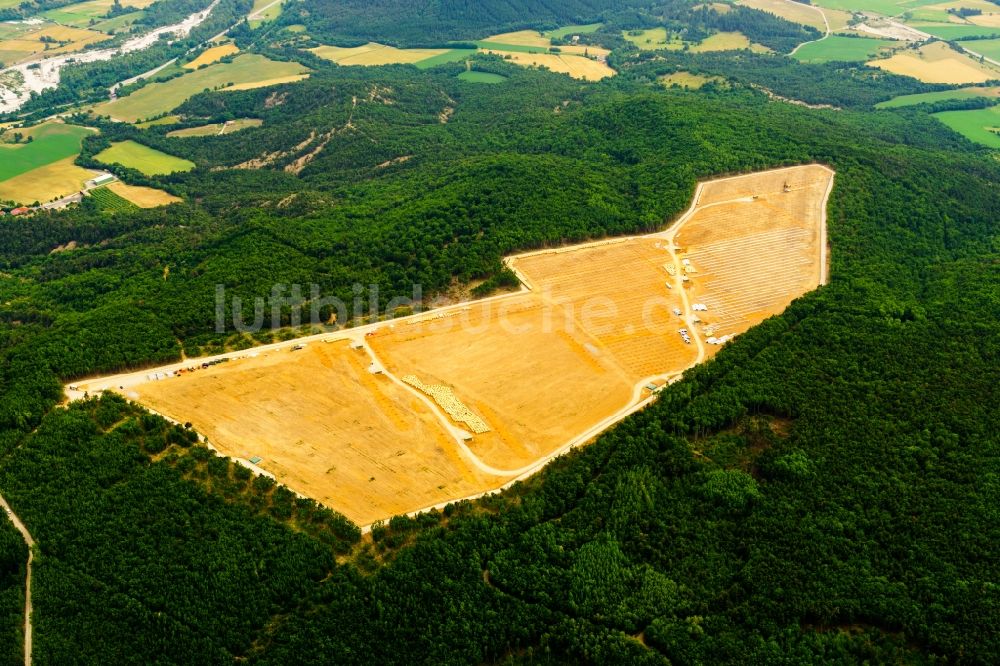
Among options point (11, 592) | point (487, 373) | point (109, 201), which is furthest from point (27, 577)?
point (109, 201)

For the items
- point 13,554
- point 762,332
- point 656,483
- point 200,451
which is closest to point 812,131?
point 762,332

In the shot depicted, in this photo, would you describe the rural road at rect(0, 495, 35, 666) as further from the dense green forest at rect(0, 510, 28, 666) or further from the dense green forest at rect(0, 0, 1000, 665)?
the dense green forest at rect(0, 0, 1000, 665)

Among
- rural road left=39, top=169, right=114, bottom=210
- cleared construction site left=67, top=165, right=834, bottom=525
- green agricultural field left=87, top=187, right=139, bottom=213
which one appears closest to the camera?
cleared construction site left=67, top=165, right=834, bottom=525

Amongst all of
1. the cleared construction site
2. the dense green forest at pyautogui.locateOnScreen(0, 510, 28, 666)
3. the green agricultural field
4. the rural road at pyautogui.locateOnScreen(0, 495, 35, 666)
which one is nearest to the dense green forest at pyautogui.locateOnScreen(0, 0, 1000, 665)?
the dense green forest at pyautogui.locateOnScreen(0, 510, 28, 666)

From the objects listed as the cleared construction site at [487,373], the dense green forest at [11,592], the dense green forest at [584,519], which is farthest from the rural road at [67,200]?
the dense green forest at [11,592]

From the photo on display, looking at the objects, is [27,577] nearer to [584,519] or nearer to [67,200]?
[584,519]

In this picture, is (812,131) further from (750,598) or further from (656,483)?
(750,598)
